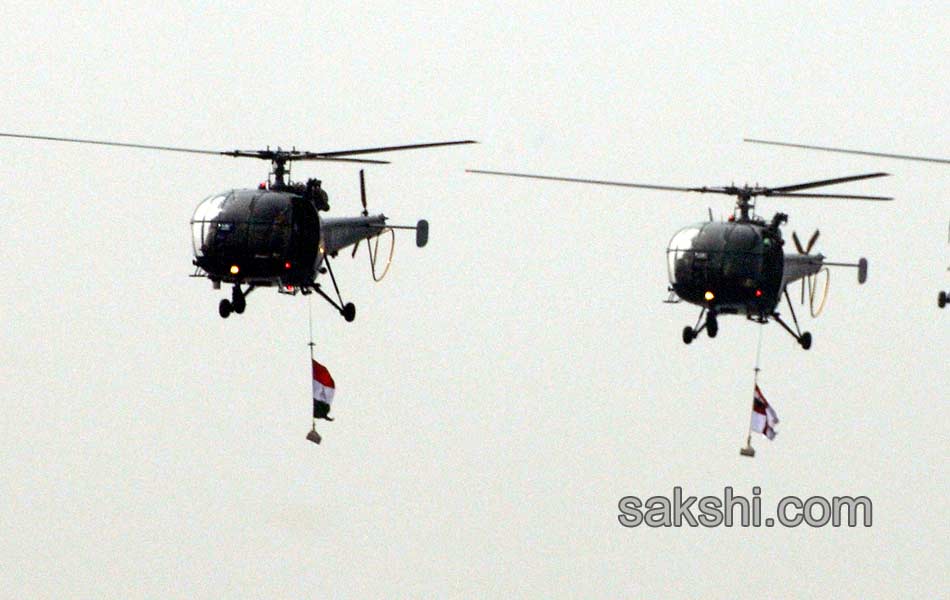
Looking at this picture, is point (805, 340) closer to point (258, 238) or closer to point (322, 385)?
point (322, 385)

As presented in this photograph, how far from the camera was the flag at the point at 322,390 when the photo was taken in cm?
8200

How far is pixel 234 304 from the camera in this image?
248 feet

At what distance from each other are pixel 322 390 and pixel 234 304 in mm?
7498

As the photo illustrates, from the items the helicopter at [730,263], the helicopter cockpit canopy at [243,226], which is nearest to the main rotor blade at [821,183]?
the helicopter at [730,263]

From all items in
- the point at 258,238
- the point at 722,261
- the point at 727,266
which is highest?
the point at 258,238

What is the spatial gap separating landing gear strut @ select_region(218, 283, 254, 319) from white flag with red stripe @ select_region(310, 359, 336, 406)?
6.78 metres

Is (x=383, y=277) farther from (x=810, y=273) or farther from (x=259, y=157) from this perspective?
(x=810, y=273)

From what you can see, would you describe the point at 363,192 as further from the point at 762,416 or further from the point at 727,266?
the point at 762,416

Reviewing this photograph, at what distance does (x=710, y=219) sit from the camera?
262ft

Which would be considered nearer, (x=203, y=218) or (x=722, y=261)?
(x=203, y=218)

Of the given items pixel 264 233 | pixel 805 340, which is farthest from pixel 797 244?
pixel 264 233

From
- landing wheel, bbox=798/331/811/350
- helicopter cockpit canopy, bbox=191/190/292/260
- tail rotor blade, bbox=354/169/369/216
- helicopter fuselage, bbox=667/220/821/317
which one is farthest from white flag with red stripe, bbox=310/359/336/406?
landing wheel, bbox=798/331/811/350

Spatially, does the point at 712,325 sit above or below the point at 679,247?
below

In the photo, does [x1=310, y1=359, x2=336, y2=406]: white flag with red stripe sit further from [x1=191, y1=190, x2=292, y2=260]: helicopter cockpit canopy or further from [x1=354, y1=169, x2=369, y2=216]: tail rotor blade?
[x1=191, y1=190, x2=292, y2=260]: helicopter cockpit canopy
